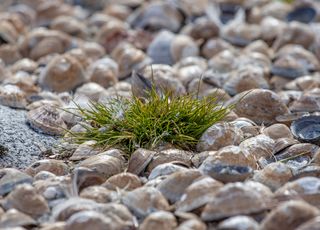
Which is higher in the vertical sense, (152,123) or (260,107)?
(152,123)

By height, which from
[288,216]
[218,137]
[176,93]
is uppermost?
[288,216]

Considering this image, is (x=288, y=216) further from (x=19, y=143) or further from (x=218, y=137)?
(x=19, y=143)

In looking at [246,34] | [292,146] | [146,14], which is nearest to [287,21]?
[246,34]

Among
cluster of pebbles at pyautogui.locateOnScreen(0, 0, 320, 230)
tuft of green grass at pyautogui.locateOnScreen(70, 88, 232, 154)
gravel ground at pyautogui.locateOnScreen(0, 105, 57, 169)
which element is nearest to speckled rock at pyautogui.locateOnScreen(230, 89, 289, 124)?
cluster of pebbles at pyautogui.locateOnScreen(0, 0, 320, 230)

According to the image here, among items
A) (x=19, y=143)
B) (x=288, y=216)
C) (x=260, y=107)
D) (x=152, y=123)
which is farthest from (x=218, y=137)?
(x=288, y=216)

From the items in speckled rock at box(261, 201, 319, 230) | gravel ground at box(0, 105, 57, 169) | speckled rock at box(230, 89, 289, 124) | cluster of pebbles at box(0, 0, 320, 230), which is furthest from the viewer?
speckled rock at box(230, 89, 289, 124)

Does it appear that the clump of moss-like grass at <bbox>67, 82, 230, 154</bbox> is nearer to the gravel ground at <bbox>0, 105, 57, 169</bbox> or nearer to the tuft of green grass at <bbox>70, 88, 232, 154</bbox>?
the tuft of green grass at <bbox>70, 88, 232, 154</bbox>

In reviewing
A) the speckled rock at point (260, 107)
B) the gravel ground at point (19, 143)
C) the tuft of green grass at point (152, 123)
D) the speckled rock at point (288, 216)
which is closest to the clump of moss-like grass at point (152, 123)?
the tuft of green grass at point (152, 123)
